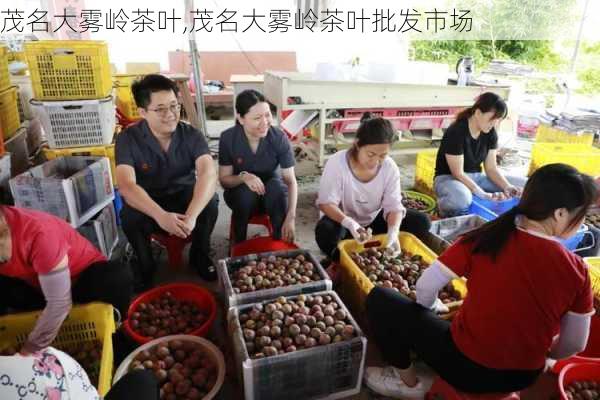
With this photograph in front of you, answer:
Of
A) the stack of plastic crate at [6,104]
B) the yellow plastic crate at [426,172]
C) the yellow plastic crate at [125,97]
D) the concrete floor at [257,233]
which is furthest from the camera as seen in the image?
the yellow plastic crate at [125,97]

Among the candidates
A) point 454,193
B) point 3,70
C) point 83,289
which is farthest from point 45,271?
point 3,70

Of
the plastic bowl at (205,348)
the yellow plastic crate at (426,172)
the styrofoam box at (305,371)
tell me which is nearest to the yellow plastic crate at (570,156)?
the yellow plastic crate at (426,172)

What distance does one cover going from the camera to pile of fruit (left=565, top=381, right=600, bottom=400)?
1310 mm

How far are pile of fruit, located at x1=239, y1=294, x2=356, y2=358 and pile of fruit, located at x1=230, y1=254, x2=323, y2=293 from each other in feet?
0.34

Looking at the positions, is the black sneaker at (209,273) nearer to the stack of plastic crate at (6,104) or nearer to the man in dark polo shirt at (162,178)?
the man in dark polo shirt at (162,178)

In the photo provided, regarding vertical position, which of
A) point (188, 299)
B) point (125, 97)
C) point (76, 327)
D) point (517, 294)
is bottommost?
point (188, 299)

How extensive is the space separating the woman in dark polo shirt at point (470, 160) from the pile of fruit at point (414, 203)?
18 centimetres

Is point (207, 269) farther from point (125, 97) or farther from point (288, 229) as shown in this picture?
point (125, 97)

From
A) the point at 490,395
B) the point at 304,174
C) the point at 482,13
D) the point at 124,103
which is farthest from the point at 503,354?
the point at 482,13

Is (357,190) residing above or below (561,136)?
above

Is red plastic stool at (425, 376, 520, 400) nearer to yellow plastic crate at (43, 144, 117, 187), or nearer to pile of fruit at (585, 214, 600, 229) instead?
pile of fruit at (585, 214, 600, 229)

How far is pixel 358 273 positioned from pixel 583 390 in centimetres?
81

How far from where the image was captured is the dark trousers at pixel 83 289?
1.41 metres

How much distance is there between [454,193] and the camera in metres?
2.35
